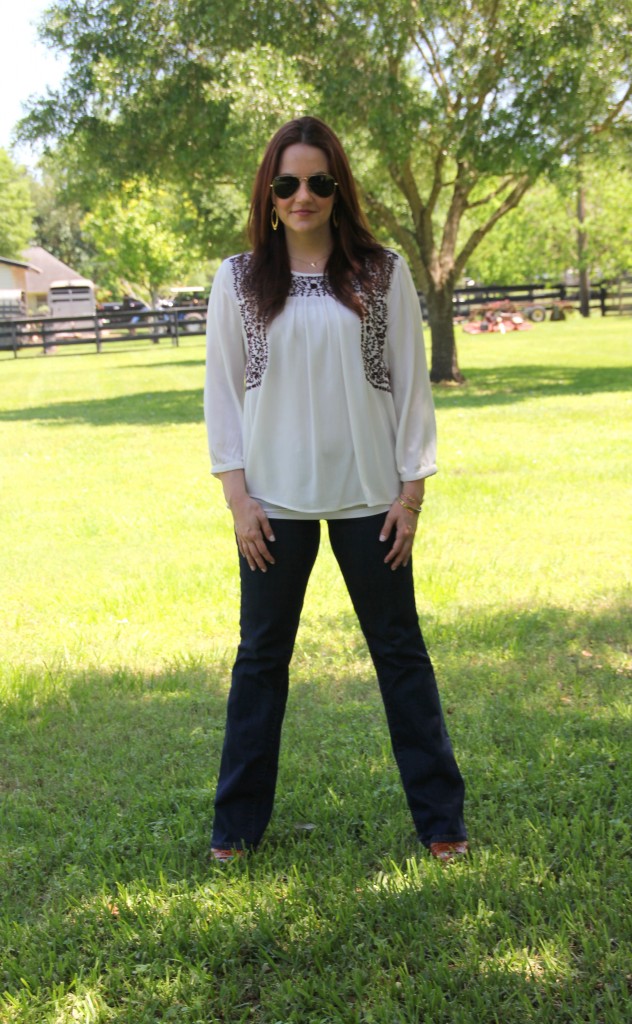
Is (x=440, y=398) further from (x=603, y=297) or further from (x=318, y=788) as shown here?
(x=603, y=297)

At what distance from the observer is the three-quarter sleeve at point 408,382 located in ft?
10.1

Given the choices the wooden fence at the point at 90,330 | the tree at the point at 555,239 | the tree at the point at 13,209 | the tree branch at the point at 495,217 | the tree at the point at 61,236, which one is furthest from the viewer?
the tree at the point at 61,236

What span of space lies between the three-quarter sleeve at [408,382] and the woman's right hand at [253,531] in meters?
0.39

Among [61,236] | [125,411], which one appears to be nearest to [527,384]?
[125,411]

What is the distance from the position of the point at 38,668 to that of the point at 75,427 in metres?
10.7

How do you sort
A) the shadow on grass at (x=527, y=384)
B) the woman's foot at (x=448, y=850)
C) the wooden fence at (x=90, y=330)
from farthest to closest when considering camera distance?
the wooden fence at (x=90, y=330) → the shadow on grass at (x=527, y=384) → the woman's foot at (x=448, y=850)

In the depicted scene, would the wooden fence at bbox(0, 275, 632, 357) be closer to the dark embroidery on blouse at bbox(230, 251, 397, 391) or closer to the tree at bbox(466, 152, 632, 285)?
the tree at bbox(466, 152, 632, 285)

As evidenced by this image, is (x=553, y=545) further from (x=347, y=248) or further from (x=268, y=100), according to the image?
(x=268, y=100)

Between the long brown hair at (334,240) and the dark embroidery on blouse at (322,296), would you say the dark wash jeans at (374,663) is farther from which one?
the long brown hair at (334,240)

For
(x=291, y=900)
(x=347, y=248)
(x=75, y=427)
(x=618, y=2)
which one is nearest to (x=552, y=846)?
(x=291, y=900)

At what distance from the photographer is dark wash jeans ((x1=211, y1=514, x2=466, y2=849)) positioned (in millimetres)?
3100

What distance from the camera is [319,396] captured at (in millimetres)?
2994

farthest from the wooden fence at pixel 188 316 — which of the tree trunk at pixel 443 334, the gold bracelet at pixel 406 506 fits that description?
the gold bracelet at pixel 406 506

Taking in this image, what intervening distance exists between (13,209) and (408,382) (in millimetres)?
71177
